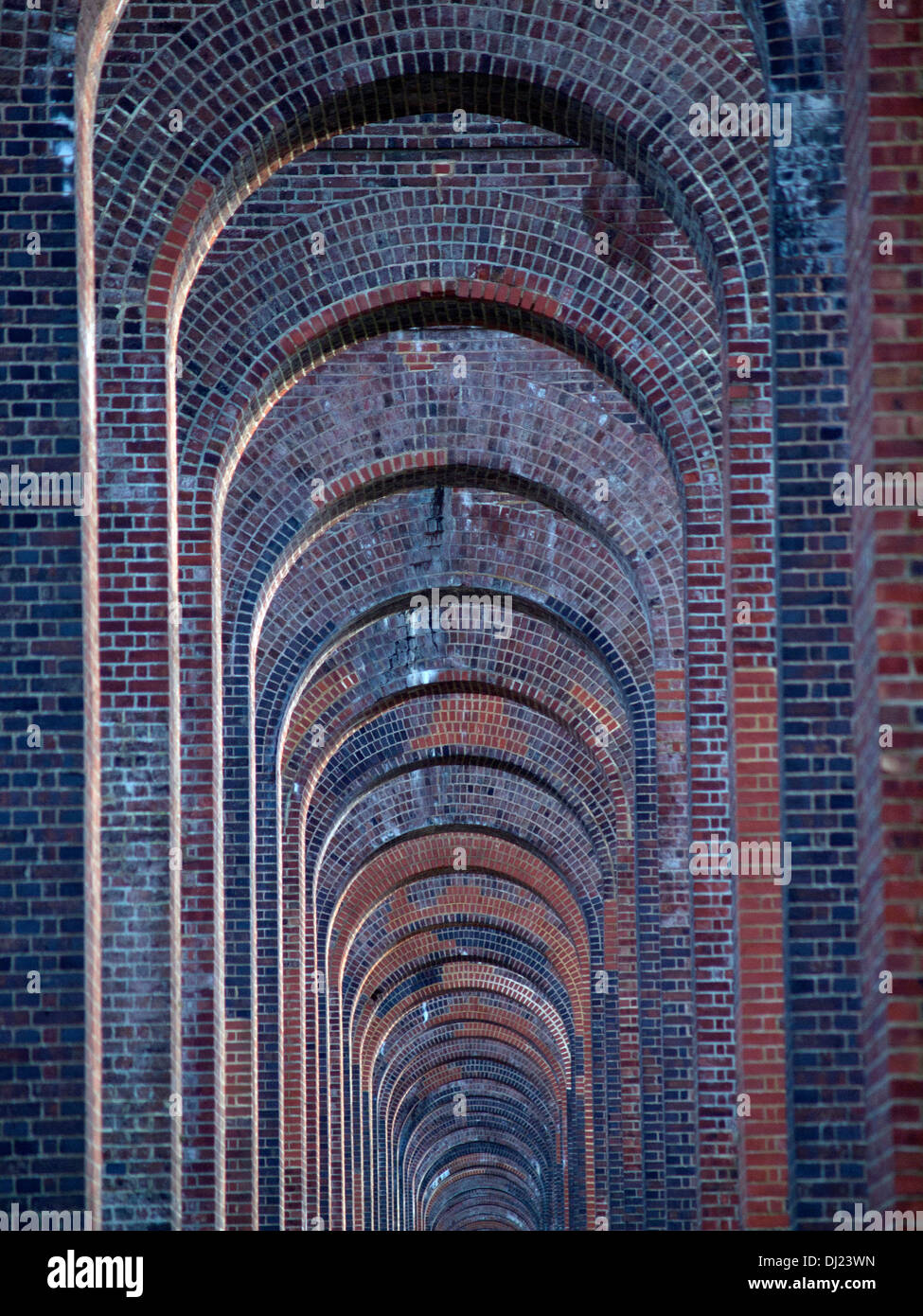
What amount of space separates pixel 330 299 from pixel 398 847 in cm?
1600

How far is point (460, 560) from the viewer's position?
2042 cm

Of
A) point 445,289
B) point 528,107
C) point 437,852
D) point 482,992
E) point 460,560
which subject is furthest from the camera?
point 482,992

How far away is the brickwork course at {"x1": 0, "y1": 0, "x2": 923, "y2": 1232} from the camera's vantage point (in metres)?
7.61

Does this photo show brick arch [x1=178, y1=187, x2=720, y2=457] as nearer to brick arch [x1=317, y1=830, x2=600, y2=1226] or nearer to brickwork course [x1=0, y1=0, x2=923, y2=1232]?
brickwork course [x1=0, y1=0, x2=923, y2=1232]

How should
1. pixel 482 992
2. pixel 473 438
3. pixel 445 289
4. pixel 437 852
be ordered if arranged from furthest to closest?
pixel 482 992 → pixel 437 852 → pixel 473 438 → pixel 445 289

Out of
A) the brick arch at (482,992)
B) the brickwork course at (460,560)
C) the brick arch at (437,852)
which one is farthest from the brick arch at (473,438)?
the brick arch at (482,992)

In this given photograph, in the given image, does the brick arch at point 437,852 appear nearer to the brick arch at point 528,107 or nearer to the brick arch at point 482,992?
the brick arch at point 482,992

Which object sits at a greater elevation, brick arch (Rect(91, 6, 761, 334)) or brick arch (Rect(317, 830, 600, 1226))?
brick arch (Rect(317, 830, 600, 1226))

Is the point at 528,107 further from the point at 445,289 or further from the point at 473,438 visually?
the point at 473,438

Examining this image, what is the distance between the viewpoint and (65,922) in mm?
7633

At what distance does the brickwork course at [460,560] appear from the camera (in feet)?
25.0

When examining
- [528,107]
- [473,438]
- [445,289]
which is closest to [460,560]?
[473,438]

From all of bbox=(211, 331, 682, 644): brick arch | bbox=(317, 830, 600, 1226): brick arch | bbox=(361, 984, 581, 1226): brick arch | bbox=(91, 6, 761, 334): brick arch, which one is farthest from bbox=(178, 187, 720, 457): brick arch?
bbox=(361, 984, 581, 1226): brick arch

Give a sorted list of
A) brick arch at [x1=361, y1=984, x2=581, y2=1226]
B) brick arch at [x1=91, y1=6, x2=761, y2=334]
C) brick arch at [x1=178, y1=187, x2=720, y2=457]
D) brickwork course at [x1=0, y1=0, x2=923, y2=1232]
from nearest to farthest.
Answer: brickwork course at [x1=0, y1=0, x2=923, y2=1232] < brick arch at [x1=91, y1=6, x2=761, y2=334] < brick arch at [x1=178, y1=187, x2=720, y2=457] < brick arch at [x1=361, y1=984, x2=581, y2=1226]
